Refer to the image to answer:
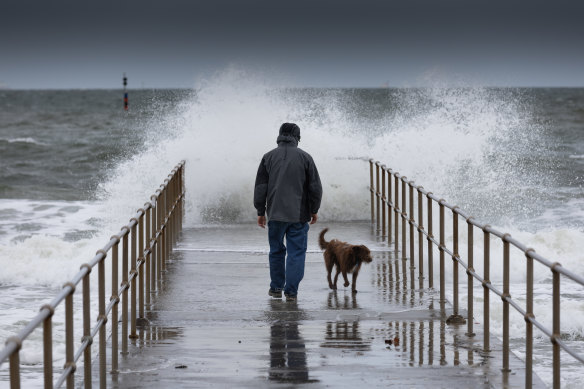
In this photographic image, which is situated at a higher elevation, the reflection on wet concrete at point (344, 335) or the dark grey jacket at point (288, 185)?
the dark grey jacket at point (288, 185)

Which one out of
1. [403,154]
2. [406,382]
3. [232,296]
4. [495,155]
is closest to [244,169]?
[403,154]

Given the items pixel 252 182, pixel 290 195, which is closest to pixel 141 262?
pixel 290 195

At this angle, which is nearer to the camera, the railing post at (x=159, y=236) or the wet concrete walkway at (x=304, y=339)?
the wet concrete walkway at (x=304, y=339)

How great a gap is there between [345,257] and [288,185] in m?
0.91

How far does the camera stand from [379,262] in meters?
10.0

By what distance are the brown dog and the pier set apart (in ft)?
0.70

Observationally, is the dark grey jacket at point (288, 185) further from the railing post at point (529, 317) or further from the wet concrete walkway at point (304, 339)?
the railing post at point (529, 317)

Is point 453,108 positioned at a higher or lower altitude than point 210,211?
higher

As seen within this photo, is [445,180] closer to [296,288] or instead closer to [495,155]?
[296,288]

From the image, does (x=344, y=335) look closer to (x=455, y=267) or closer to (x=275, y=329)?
(x=275, y=329)

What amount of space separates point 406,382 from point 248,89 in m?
16.0

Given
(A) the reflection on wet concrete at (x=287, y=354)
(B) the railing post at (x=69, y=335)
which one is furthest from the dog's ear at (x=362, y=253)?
(B) the railing post at (x=69, y=335)

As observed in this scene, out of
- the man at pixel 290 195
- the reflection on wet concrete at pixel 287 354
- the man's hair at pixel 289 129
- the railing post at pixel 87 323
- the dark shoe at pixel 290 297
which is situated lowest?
the reflection on wet concrete at pixel 287 354

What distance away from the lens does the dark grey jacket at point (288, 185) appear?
785cm
